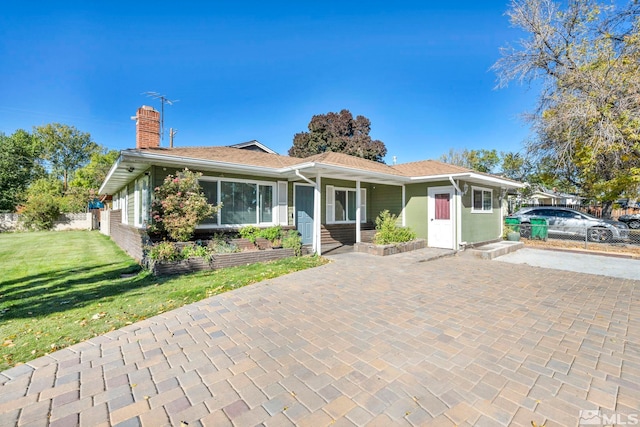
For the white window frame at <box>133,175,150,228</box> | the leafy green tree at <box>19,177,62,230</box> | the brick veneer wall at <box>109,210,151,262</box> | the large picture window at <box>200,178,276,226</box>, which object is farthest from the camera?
the leafy green tree at <box>19,177,62,230</box>

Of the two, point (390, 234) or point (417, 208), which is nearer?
point (390, 234)

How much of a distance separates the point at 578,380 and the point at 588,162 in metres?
11.5

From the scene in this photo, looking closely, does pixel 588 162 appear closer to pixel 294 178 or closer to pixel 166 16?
pixel 294 178

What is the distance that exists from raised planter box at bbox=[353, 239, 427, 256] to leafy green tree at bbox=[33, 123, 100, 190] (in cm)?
3878

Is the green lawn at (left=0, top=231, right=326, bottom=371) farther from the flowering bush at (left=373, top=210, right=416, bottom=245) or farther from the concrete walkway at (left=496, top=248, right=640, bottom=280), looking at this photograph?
the concrete walkway at (left=496, top=248, right=640, bottom=280)

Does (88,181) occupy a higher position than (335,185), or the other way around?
(88,181)

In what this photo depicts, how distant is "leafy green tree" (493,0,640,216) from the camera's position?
9.02 meters

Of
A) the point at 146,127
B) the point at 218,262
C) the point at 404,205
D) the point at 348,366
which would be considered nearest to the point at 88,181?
the point at 146,127

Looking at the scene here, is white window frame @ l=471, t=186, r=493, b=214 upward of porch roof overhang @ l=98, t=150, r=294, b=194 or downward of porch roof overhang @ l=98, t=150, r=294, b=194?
downward

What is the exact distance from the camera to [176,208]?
7043mm

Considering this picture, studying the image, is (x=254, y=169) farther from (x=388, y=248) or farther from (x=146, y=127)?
(x=388, y=248)

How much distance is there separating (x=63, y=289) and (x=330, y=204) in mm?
7899

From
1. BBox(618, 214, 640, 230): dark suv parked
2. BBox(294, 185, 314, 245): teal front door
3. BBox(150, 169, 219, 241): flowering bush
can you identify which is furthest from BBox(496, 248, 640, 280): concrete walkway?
BBox(618, 214, 640, 230): dark suv parked

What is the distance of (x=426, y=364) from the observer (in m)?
2.71
